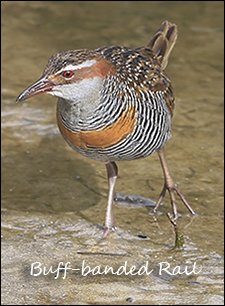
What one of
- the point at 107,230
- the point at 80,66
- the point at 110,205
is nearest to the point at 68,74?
the point at 80,66

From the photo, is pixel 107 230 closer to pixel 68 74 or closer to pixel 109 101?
pixel 109 101

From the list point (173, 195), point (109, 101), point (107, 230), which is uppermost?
point (109, 101)

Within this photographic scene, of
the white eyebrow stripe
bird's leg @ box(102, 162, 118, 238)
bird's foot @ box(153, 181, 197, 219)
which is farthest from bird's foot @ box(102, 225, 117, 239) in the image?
the white eyebrow stripe

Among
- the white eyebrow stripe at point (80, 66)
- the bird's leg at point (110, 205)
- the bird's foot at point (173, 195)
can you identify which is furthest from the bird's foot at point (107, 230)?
the white eyebrow stripe at point (80, 66)

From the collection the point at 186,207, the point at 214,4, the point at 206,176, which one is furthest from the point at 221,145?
the point at 214,4

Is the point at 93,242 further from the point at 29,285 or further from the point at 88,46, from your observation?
the point at 88,46

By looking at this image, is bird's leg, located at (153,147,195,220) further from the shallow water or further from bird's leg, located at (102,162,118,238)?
bird's leg, located at (102,162,118,238)
